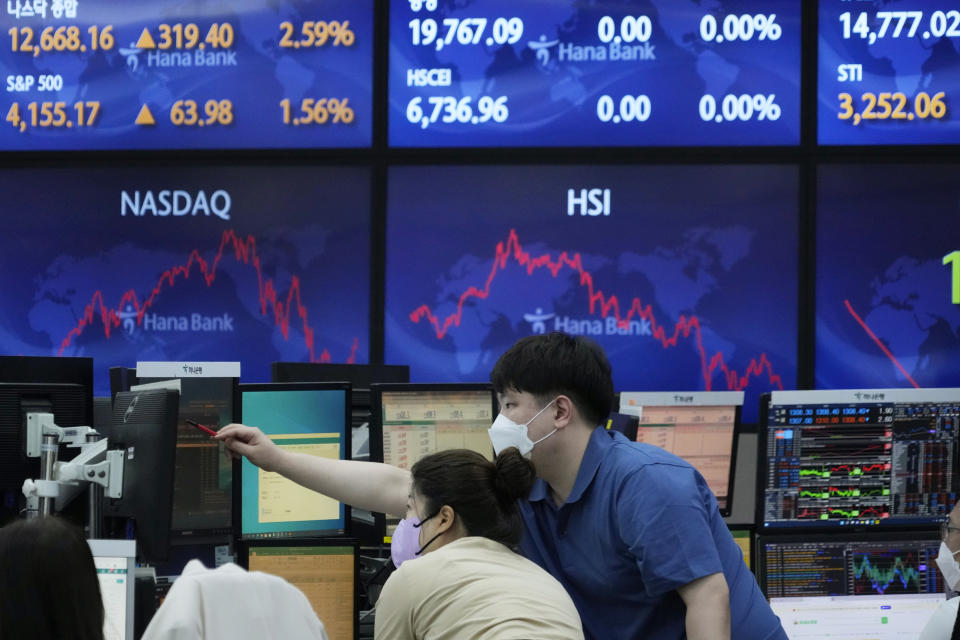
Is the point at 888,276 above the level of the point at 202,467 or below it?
above

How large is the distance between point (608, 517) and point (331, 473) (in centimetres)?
67

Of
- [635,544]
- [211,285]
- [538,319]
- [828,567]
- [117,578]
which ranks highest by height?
[211,285]

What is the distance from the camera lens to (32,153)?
4738 millimetres

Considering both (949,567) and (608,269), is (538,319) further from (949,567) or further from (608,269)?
(949,567)

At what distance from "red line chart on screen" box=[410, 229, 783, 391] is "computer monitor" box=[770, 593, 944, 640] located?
168 centimetres

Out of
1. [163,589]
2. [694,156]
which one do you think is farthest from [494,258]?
[163,589]

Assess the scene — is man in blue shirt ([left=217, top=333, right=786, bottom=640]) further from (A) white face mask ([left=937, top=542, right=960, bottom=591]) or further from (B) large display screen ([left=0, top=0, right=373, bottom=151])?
(B) large display screen ([left=0, top=0, right=373, bottom=151])

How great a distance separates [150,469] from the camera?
7.38ft

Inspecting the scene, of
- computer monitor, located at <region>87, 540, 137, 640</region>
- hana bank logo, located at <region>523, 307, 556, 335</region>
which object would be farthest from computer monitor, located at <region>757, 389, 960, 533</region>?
hana bank logo, located at <region>523, 307, 556, 335</region>

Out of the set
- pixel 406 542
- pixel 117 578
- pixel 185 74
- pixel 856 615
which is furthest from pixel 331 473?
pixel 185 74

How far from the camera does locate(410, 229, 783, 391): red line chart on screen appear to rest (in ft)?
14.9

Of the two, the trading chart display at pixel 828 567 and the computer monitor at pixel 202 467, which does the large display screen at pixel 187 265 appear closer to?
the computer monitor at pixel 202 467

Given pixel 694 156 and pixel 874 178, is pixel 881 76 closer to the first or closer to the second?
pixel 874 178

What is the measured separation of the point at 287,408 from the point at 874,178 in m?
2.86
